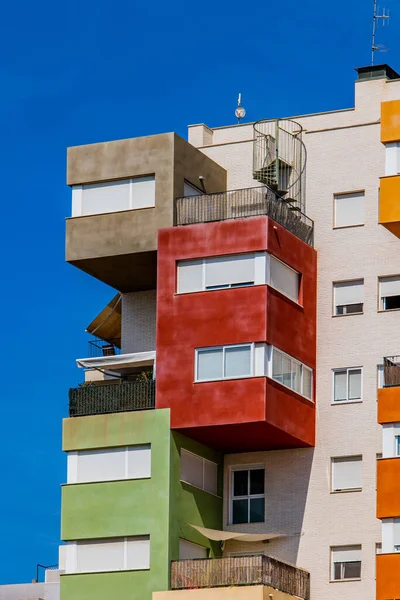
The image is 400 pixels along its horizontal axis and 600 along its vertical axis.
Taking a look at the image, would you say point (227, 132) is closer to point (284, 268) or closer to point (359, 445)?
point (284, 268)

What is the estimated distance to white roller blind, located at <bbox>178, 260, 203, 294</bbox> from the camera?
2771 inches

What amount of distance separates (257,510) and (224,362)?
5787 mm

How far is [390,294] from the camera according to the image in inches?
2820

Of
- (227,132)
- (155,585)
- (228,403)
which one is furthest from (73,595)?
(227,132)

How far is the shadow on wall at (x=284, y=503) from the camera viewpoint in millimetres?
70312

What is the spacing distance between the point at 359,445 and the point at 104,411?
8677 mm

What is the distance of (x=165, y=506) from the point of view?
68125mm

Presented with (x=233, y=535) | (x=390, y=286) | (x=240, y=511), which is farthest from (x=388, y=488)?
(x=390, y=286)

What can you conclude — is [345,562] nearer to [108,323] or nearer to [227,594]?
[227,594]

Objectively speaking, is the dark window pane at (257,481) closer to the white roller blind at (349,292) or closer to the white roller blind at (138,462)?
the white roller blind at (138,462)

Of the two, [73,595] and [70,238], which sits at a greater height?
[70,238]

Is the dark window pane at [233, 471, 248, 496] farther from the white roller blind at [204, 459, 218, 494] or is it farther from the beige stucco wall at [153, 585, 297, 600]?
the beige stucco wall at [153, 585, 297, 600]

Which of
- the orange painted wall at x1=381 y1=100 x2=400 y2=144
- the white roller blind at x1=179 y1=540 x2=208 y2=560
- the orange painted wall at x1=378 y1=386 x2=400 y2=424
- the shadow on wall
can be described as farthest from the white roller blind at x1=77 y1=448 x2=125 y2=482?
the orange painted wall at x1=381 y1=100 x2=400 y2=144

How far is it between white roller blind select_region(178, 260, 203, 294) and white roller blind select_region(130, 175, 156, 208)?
275 centimetres
